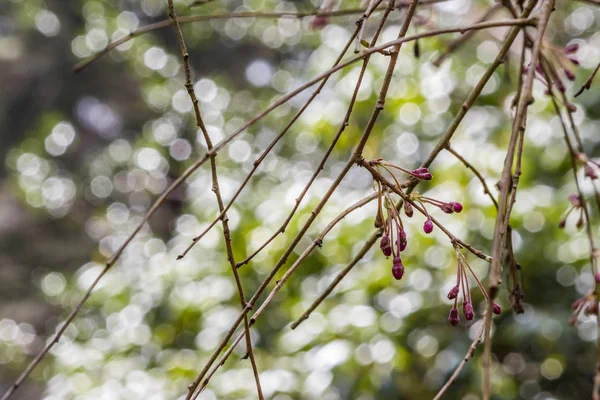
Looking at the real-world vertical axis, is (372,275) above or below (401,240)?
above

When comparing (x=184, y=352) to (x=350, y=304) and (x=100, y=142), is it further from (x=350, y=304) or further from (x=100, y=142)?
(x=100, y=142)

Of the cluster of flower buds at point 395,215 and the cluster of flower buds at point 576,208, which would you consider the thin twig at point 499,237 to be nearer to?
the cluster of flower buds at point 395,215

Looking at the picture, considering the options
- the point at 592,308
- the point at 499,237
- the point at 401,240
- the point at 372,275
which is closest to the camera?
the point at 499,237

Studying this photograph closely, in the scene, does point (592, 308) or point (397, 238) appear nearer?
point (397, 238)

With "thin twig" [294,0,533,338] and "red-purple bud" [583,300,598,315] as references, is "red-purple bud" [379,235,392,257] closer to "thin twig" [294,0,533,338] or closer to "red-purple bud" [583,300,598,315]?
"thin twig" [294,0,533,338]

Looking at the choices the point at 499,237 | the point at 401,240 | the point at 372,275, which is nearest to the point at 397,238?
the point at 401,240

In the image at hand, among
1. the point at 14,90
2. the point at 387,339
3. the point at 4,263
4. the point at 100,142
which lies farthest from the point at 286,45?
the point at 387,339

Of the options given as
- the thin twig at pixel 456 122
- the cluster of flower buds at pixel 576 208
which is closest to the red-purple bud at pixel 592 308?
the cluster of flower buds at pixel 576 208

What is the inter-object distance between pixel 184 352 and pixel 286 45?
3404mm

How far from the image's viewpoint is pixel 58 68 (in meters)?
4.67

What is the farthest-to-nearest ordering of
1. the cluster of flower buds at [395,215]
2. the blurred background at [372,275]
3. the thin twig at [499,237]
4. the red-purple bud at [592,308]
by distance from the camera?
the blurred background at [372,275]
the red-purple bud at [592,308]
the cluster of flower buds at [395,215]
the thin twig at [499,237]

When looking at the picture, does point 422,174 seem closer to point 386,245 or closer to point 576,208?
point 386,245

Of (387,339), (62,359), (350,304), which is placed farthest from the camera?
(62,359)

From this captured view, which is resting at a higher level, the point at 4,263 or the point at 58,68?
the point at 58,68
